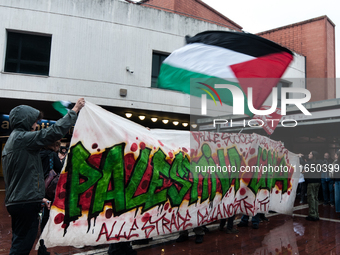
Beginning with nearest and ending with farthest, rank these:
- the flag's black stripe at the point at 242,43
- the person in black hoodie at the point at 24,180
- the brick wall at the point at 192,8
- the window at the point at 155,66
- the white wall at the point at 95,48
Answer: the person in black hoodie at the point at 24,180
the flag's black stripe at the point at 242,43
the white wall at the point at 95,48
the window at the point at 155,66
the brick wall at the point at 192,8

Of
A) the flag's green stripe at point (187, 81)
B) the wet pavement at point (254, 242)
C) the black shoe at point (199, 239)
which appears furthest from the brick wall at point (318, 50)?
the black shoe at point (199, 239)

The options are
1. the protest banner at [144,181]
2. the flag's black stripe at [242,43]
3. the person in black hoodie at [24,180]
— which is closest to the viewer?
the person in black hoodie at [24,180]

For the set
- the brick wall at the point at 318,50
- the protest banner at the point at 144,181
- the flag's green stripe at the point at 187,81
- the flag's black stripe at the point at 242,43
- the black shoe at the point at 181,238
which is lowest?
the black shoe at the point at 181,238

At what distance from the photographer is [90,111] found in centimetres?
415

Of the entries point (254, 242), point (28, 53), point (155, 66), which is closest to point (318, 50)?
point (155, 66)

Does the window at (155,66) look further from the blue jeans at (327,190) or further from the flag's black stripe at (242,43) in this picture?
the blue jeans at (327,190)

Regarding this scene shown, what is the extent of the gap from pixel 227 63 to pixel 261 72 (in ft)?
2.65

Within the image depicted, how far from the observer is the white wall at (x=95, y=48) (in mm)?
11320

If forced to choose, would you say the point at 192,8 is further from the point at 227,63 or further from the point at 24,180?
the point at 24,180

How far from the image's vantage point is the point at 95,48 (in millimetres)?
12133

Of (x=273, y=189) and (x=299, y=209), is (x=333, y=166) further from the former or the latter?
(x=273, y=189)

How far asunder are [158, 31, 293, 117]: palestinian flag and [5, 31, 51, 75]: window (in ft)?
27.1

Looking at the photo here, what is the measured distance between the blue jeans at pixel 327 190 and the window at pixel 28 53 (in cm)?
1274

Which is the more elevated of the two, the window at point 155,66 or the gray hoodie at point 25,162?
the window at point 155,66
